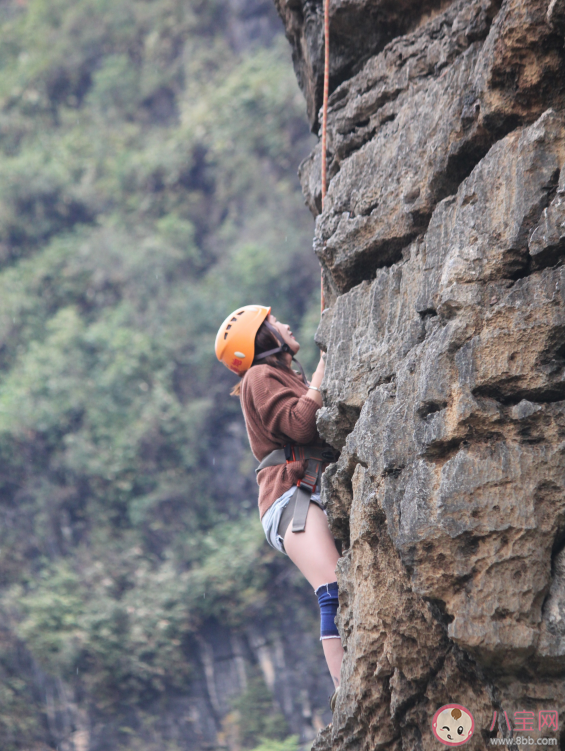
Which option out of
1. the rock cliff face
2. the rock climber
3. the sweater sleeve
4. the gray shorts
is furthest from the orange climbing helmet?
the gray shorts

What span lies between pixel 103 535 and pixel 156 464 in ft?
4.78

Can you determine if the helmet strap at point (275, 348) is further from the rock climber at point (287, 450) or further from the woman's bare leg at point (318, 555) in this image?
the woman's bare leg at point (318, 555)

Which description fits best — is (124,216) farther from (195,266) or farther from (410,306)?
(410,306)

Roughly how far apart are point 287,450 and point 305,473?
116mm

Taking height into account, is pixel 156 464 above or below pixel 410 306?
above

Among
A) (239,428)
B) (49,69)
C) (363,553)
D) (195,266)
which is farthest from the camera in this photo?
(49,69)

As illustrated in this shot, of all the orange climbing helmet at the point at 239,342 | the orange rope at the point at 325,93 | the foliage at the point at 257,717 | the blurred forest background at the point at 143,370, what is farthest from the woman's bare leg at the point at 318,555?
the foliage at the point at 257,717

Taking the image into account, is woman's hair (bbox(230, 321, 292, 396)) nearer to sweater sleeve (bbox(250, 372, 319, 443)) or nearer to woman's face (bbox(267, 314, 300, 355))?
woman's face (bbox(267, 314, 300, 355))

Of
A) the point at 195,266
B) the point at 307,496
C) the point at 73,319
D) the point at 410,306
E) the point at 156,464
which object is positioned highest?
the point at 195,266

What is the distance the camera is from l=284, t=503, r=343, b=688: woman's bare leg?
249 centimetres

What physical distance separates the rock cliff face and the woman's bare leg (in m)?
0.07

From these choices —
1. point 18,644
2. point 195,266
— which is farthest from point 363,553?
point 195,266

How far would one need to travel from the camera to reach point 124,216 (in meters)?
14.6

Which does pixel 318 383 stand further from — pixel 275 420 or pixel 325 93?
pixel 325 93
